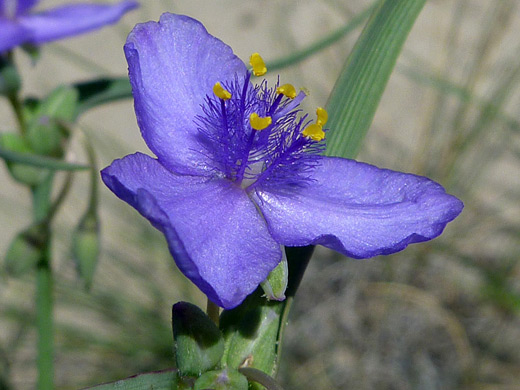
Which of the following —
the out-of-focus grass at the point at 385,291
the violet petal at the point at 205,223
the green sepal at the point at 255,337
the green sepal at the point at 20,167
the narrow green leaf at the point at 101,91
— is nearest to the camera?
the violet petal at the point at 205,223

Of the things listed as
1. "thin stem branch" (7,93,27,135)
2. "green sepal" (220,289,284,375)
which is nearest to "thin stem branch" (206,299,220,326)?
"green sepal" (220,289,284,375)

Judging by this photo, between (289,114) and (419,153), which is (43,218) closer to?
(289,114)

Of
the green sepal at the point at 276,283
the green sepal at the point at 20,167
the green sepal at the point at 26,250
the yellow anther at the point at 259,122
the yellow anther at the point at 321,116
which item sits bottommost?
the green sepal at the point at 26,250

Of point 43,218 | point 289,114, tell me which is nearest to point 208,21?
point 43,218

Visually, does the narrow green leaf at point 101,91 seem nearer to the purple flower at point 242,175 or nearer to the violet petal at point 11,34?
the violet petal at point 11,34

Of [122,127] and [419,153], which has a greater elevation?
[419,153]

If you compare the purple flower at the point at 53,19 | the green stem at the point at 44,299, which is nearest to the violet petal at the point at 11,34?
the purple flower at the point at 53,19

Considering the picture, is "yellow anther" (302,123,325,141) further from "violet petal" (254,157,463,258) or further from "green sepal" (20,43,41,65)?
"green sepal" (20,43,41,65)
